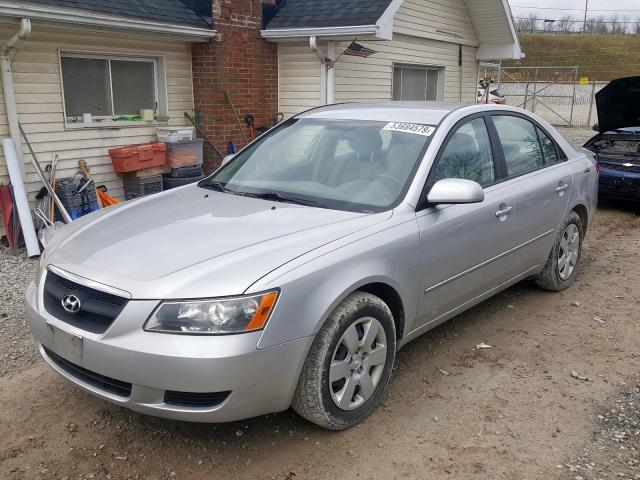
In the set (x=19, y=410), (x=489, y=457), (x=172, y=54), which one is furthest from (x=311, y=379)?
(x=172, y=54)

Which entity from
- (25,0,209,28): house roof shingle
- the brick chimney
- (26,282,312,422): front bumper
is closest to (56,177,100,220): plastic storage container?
(25,0,209,28): house roof shingle

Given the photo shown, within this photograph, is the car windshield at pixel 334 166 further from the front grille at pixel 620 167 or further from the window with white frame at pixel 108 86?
the front grille at pixel 620 167

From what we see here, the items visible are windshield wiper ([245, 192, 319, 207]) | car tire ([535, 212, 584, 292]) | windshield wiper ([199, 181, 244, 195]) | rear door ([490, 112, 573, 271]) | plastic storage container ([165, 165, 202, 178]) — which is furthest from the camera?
plastic storage container ([165, 165, 202, 178])

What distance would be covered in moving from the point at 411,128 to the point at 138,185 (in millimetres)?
5348

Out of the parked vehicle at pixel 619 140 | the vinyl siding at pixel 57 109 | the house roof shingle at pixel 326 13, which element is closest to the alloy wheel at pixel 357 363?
the vinyl siding at pixel 57 109

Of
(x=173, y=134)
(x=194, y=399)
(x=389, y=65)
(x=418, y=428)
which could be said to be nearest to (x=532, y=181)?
(x=418, y=428)

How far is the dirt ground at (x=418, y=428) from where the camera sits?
2.94m

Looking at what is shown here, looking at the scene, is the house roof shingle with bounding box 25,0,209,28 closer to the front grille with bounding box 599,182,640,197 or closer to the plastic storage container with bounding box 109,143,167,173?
the plastic storage container with bounding box 109,143,167,173

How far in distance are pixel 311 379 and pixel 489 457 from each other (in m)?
0.98

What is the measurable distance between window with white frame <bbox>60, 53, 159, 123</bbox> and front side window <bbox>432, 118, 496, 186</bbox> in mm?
5614

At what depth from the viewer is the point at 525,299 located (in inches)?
209

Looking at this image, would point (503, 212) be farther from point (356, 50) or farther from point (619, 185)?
point (356, 50)

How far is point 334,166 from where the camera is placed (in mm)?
3893

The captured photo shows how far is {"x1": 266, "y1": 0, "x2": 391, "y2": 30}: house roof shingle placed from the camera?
9016mm
